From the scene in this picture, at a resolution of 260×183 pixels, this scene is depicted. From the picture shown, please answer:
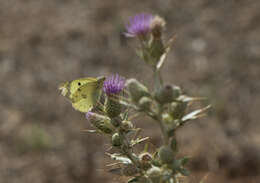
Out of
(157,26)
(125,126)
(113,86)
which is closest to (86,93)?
(113,86)

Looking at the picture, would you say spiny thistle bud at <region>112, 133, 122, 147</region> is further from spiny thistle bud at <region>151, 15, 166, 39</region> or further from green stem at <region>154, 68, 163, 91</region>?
spiny thistle bud at <region>151, 15, 166, 39</region>

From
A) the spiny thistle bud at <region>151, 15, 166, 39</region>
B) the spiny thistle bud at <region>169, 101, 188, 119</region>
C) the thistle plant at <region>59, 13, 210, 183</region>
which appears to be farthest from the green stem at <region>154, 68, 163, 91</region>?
the spiny thistle bud at <region>151, 15, 166, 39</region>

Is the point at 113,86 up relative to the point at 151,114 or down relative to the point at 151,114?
up

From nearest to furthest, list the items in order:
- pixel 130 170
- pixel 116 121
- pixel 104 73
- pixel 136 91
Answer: pixel 136 91 < pixel 130 170 < pixel 116 121 < pixel 104 73

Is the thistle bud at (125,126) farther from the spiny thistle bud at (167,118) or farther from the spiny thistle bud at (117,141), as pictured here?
the spiny thistle bud at (167,118)

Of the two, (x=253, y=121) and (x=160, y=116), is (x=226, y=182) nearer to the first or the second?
(x=253, y=121)

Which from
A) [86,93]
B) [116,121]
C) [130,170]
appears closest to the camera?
[130,170]

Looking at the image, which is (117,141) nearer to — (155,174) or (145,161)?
(145,161)
